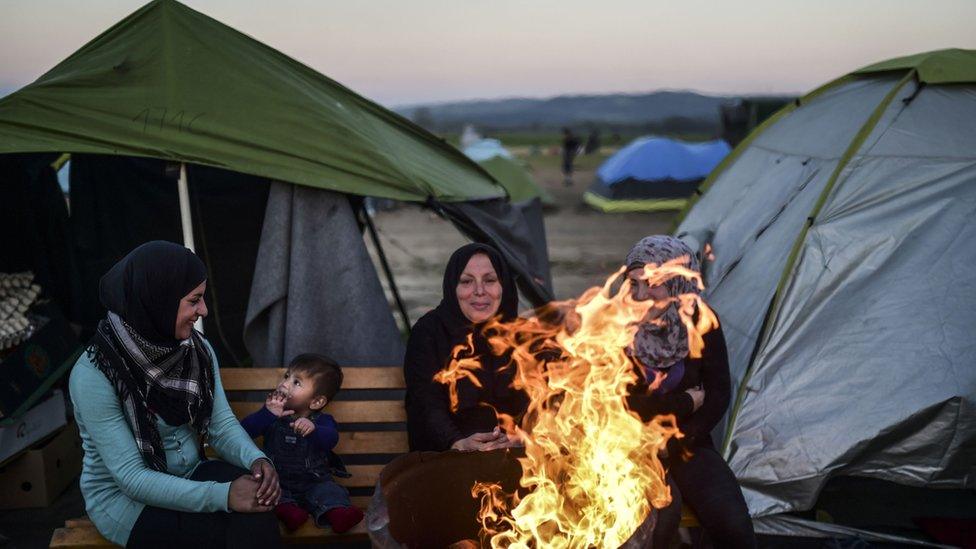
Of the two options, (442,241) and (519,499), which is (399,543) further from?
(442,241)

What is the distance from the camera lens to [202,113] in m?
4.54

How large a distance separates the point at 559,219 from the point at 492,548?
1630 centimetres

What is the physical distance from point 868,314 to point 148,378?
376cm

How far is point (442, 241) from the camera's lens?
50.3 feet

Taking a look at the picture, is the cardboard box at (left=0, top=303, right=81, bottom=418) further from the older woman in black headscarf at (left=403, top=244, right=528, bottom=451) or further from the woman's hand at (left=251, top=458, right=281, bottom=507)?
the older woman in black headscarf at (left=403, top=244, right=528, bottom=451)

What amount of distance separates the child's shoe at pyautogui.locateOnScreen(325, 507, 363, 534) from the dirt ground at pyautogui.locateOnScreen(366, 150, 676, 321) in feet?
14.7

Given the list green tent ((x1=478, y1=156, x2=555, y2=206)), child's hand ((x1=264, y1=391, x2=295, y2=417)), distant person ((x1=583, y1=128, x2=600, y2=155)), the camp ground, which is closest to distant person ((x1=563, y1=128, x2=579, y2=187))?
green tent ((x1=478, y1=156, x2=555, y2=206))

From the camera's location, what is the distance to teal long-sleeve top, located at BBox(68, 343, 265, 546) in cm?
295

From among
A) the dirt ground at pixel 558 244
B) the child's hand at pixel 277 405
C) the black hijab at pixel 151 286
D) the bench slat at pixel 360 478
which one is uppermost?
the black hijab at pixel 151 286

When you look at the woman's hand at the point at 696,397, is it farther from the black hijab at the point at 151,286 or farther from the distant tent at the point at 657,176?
the distant tent at the point at 657,176

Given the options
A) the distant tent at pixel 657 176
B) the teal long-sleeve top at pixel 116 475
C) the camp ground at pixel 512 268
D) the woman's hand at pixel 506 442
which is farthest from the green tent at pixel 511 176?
the teal long-sleeve top at pixel 116 475

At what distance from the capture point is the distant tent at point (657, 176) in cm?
1944

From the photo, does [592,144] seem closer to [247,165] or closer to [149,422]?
[247,165]

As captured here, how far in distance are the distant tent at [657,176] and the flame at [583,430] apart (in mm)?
15954
